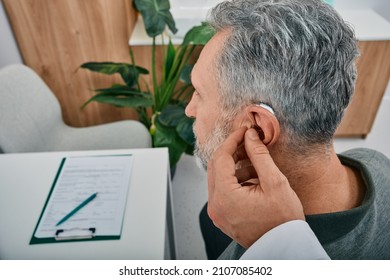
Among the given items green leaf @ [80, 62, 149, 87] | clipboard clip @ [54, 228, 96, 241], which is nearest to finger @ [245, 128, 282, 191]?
clipboard clip @ [54, 228, 96, 241]

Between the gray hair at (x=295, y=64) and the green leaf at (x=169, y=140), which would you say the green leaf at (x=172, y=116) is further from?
the gray hair at (x=295, y=64)

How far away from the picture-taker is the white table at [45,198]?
67cm

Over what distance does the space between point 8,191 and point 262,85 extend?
0.74 meters

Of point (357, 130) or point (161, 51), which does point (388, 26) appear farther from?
point (161, 51)

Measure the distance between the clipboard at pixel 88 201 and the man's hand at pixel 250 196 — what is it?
0.33m

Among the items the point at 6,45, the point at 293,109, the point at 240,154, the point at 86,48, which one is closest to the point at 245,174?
the point at 240,154

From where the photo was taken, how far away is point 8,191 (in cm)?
82

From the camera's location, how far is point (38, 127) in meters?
1.31

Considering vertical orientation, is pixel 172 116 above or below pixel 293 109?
below

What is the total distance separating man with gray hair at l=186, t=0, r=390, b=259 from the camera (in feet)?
1.65

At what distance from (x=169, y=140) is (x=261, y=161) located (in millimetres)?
950

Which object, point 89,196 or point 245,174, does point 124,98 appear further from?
point 245,174
